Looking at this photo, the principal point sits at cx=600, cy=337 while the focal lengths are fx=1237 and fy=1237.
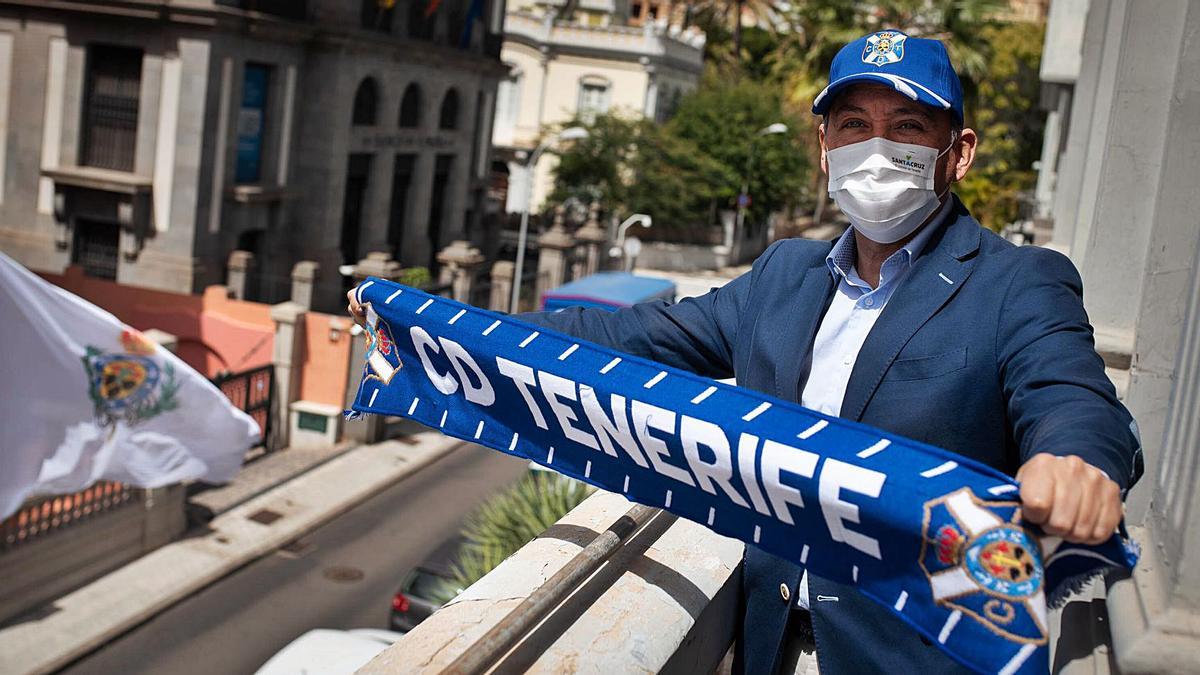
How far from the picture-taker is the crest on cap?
296 cm

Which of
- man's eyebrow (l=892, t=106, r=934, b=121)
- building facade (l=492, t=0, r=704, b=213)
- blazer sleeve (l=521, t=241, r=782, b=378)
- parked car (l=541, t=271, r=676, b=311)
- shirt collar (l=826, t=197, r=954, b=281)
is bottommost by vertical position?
parked car (l=541, t=271, r=676, b=311)

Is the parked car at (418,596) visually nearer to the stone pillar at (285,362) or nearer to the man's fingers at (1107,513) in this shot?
the stone pillar at (285,362)

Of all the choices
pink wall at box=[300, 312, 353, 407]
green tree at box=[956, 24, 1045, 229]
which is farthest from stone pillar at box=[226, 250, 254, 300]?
green tree at box=[956, 24, 1045, 229]

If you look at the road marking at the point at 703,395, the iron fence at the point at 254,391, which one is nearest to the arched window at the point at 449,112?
the iron fence at the point at 254,391

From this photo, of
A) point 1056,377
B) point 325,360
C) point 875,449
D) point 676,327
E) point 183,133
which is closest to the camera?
point 1056,377

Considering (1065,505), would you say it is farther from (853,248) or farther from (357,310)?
(357,310)

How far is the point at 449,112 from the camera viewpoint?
4072 centimetres

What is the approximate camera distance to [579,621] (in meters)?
3.16

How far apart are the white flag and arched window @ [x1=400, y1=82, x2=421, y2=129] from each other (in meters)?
23.1

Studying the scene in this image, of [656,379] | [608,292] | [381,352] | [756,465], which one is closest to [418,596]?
[381,352]

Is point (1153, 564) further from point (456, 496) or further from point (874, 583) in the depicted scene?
point (456, 496)

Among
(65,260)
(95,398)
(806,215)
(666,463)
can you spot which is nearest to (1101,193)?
(666,463)

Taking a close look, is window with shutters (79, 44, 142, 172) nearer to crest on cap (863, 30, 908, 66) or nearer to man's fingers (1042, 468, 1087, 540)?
crest on cap (863, 30, 908, 66)

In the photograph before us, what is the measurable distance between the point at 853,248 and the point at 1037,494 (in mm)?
1226
